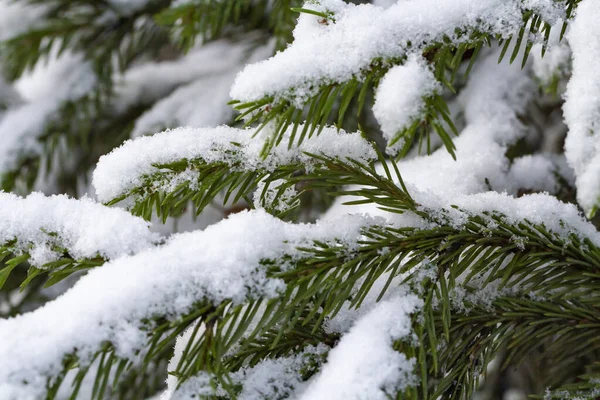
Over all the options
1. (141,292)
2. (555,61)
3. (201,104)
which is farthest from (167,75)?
(141,292)

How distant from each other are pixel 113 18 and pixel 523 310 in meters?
1.43

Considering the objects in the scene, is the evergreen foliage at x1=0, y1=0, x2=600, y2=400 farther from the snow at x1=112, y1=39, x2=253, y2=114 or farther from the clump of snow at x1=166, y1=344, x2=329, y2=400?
the snow at x1=112, y1=39, x2=253, y2=114

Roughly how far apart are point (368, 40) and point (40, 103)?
133 centimetres

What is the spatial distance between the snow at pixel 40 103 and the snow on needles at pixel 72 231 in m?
1.00

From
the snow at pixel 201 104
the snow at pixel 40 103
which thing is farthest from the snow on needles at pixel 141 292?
the snow at pixel 40 103

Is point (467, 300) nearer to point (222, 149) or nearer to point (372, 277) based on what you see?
point (372, 277)

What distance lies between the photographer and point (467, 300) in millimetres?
650

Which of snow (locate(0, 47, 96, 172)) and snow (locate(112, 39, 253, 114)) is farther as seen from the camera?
snow (locate(112, 39, 253, 114))

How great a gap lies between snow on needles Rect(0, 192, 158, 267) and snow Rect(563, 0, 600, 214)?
477 mm

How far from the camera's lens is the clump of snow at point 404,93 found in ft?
1.69

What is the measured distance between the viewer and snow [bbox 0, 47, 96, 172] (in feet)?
4.91

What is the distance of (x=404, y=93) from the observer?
514 mm

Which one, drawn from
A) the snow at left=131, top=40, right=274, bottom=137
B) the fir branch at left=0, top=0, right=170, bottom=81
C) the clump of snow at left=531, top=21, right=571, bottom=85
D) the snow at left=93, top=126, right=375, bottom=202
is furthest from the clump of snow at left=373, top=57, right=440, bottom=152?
the fir branch at left=0, top=0, right=170, bottom=81

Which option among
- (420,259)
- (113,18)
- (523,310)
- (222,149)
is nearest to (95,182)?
(222,149)
